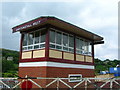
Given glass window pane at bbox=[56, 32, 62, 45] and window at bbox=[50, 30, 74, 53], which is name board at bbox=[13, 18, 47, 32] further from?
glass window pane at bbox=[56, 32, 62, 45]

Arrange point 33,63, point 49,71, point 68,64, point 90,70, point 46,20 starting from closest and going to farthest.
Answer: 1. point 46,20
2. point 49,71
3. point 33,63
4. point 68,64
5. point 90,70

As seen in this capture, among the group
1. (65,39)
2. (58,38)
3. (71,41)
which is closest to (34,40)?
(58,38)

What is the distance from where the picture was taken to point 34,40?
1129 cm

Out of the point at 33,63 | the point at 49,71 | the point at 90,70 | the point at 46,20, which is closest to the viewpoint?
the point at 46,20

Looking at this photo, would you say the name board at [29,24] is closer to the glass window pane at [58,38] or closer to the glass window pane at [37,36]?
the glass window pane at [37,36]

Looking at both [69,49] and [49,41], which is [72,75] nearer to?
[69,49]

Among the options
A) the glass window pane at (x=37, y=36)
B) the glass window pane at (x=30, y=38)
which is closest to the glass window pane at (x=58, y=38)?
the glass window pane at (x=37, y=36)

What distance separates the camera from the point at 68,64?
11422 mm

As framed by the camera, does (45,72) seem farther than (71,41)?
No

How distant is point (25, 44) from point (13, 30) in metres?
1.44

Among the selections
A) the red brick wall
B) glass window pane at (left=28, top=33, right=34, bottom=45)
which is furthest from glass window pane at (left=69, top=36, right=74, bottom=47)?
glass window pane at (left=28, top=33, right=34, bottom=45)

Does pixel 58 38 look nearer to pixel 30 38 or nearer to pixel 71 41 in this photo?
pixel 71 41

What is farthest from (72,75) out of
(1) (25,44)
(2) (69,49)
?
(1) (25,44)

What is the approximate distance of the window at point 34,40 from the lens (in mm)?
10727
